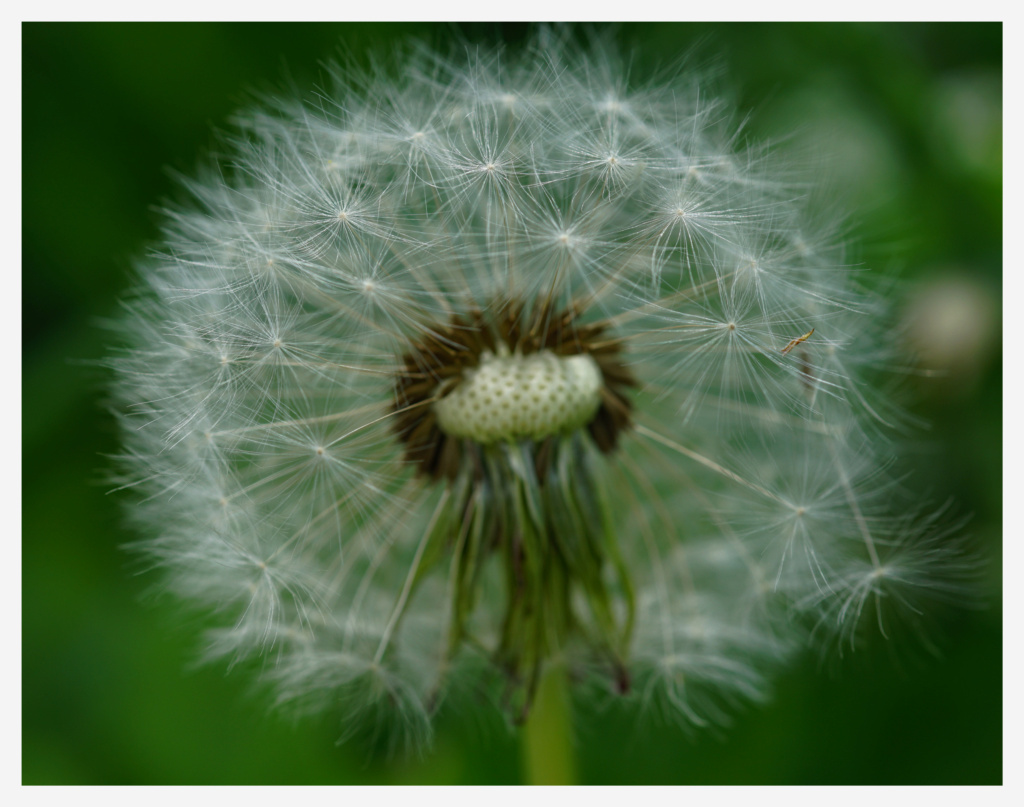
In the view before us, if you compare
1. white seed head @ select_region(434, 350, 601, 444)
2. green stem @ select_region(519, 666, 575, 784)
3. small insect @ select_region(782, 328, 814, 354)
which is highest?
small insect @ select_region(782, 328, 814, 354)

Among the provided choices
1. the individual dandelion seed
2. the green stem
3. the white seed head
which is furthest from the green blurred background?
the white seed head

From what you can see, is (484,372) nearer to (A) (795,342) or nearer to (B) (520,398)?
(B) (520,398)

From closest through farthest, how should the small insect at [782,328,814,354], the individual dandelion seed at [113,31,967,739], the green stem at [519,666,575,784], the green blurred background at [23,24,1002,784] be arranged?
1. the small insect at [782,328,814,354]
2. the individual dandelion seed at [113,31,967,739]
3. the green stem at [519,666,575,784]
4. the green blurred background at [23,24,1002,784]

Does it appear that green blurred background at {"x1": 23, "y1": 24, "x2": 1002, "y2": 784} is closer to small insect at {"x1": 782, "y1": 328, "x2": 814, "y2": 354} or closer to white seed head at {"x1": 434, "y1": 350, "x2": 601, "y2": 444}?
small insect at {"x1": 782, "y1": 328, "x2": 814, "y2": 354}

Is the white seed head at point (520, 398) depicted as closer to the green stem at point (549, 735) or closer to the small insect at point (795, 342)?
the small insect at point (795, 342)

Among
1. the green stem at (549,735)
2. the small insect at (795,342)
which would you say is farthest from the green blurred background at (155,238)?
the small insect at (795,342)

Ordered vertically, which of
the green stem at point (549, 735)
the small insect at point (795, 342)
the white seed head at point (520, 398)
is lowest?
the green stem at point (549, 735)

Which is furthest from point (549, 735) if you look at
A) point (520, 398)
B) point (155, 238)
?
point (155, 238)

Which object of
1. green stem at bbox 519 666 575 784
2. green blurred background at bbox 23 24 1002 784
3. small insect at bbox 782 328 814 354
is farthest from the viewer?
green blurred background at bbox 23 24 1002 784
